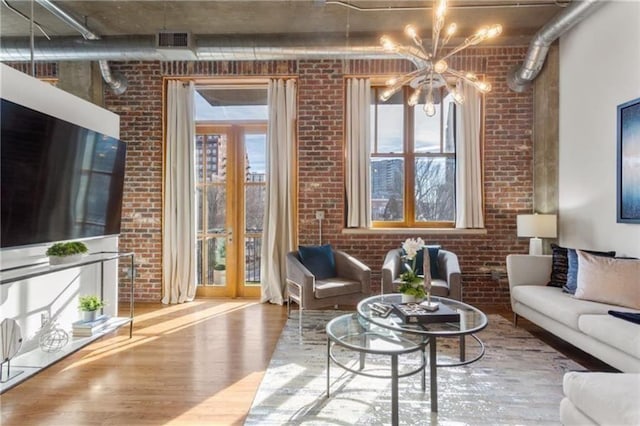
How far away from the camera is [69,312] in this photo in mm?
3377

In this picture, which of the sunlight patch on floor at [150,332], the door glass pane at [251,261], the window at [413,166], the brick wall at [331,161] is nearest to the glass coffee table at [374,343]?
the sunlight patch on floor at [150,332]

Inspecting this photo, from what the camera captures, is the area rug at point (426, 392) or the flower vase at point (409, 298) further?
the flower vase at point (409, 298)

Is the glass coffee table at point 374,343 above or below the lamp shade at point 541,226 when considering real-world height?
below

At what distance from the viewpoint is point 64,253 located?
9.46 ft

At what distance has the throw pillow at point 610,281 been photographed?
283 centimetres

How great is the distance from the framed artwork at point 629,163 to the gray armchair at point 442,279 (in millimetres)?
1612

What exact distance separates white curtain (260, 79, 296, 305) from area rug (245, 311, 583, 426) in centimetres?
170

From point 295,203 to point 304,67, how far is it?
190cm

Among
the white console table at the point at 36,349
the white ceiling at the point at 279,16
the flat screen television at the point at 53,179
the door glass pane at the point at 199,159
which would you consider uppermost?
the white ceiling at the point at 279,16

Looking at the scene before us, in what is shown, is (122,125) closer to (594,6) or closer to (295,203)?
(295,203)

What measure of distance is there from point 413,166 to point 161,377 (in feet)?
12.7

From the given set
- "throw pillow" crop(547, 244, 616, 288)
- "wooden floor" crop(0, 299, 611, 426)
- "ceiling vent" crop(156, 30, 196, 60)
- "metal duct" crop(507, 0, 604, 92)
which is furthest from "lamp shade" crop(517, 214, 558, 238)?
"ceiling vent" crop(156, 30, 196, 60)

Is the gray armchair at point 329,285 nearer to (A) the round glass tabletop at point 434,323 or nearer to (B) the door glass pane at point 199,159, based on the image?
(A) the round glass tabletop at point 434,323

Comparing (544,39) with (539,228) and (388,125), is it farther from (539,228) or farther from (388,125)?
(539,228)
